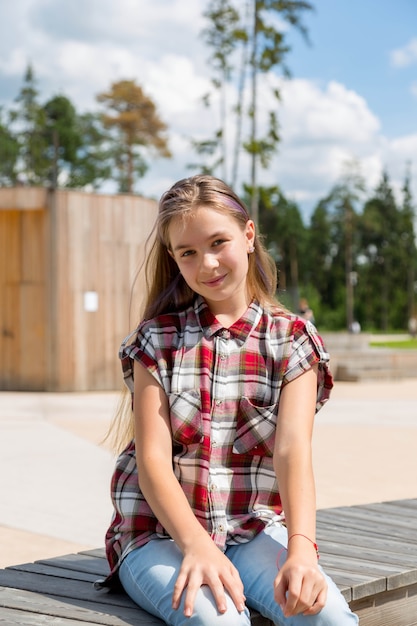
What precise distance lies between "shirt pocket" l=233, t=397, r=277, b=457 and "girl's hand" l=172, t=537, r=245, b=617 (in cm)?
36

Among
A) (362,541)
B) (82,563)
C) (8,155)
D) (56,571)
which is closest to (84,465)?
(362,541)

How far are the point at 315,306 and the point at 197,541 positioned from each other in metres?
63.6

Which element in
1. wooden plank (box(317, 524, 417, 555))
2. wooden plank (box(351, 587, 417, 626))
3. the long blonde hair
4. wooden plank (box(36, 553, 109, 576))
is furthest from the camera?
wooden plank (box(317, 524, 417, 555))

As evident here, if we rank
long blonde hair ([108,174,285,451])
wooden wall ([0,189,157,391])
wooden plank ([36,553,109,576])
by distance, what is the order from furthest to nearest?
1. wooden wall ([0,189,157,391])
2. wooden plank ([36,553,109,576])
3. long blonde hair ([108,174,285,451])

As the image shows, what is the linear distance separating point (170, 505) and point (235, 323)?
0.58 metres

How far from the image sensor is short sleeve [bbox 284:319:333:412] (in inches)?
102

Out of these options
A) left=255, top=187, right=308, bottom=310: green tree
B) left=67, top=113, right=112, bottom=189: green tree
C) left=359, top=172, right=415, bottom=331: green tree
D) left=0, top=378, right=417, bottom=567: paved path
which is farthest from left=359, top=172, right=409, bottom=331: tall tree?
left=0, top=378, right=417, bottom=567: paved path

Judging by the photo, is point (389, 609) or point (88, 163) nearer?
point (389, 609)

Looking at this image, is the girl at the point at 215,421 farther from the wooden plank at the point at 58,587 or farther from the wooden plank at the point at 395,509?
the wooden plank at the point at 395,509

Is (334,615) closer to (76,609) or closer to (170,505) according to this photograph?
(170,505)

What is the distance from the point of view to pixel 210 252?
2.63m

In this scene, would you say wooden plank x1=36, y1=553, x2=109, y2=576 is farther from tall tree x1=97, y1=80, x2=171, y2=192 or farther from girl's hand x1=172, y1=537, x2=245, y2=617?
tall tree x1=97, y1=80, x2=171, y2=192

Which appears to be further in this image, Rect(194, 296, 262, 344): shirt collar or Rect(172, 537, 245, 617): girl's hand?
Rect(194, 296, 262, 344): shirt collar

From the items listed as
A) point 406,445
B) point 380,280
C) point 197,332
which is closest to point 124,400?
point 197,332
